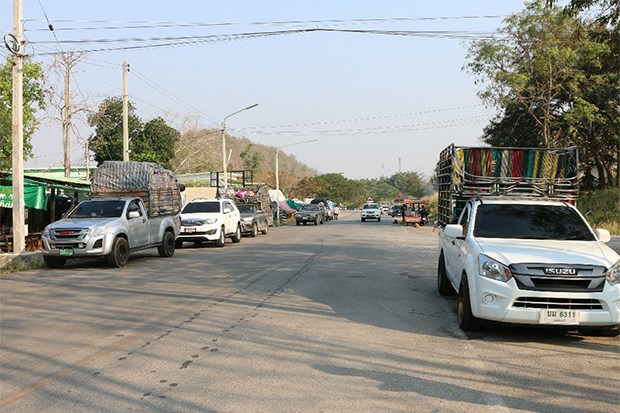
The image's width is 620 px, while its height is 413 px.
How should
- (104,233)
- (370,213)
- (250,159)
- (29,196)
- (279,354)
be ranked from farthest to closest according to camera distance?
(250,159) → (370,213) → (29,196) → (104,233) → (279,354)

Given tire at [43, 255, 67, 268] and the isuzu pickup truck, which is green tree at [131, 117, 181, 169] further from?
the isuzu pickup truck

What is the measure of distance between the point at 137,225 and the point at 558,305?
12562 millimetres

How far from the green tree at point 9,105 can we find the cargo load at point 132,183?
14.8 metres

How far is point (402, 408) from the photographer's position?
4.91 metres

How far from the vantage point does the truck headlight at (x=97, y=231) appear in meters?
15.0

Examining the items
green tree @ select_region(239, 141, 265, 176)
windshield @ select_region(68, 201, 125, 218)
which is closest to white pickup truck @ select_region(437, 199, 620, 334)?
windshield @ select_region(68, 201, 125, 218)

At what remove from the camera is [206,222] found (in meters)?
22.5

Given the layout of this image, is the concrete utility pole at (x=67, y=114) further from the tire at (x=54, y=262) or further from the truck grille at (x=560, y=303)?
the truck grille at (x=560, y=303)

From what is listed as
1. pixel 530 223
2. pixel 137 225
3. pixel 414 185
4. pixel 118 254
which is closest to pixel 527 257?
pixel 530 223

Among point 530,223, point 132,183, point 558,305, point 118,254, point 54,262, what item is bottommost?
point 54,262

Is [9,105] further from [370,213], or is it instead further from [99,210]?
[370,213]

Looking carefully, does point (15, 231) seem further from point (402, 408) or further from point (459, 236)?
point (402, 408)

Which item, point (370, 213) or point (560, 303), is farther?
point (370, 213)

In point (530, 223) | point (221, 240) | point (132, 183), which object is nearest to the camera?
point (530, 223)
